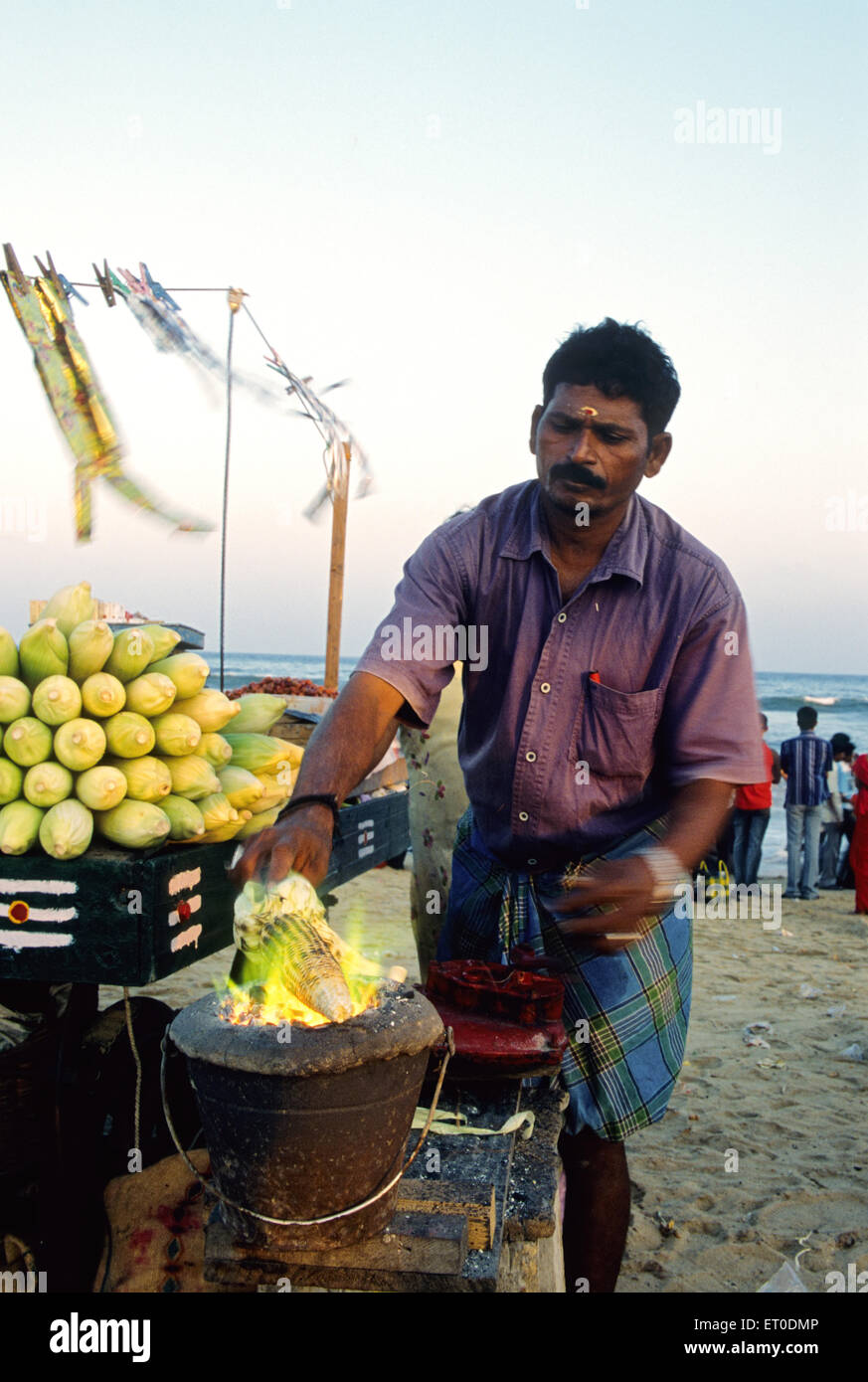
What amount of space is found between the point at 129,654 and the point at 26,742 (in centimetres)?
35

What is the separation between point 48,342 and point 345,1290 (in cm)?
517

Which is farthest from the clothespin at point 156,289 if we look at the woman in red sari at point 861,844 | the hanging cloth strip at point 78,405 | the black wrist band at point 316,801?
the woman in red sari at point 861,844

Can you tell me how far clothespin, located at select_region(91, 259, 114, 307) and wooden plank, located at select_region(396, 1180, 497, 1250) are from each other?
532 cm

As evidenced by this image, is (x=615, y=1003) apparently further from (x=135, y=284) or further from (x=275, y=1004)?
(x=135, y=284)

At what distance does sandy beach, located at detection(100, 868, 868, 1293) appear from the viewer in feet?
11.2

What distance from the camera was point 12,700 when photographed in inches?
101

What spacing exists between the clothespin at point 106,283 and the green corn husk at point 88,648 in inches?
150

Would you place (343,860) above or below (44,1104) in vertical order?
above

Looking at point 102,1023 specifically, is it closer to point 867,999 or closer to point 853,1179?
point 853,1179

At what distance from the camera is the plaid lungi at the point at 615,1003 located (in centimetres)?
236

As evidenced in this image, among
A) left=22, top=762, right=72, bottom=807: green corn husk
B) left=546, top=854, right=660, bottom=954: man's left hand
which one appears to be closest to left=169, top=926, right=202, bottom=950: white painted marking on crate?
left=22, top=762, right=72, bottom=807: green corn husk

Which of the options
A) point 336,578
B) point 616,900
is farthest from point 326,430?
point 616,900
